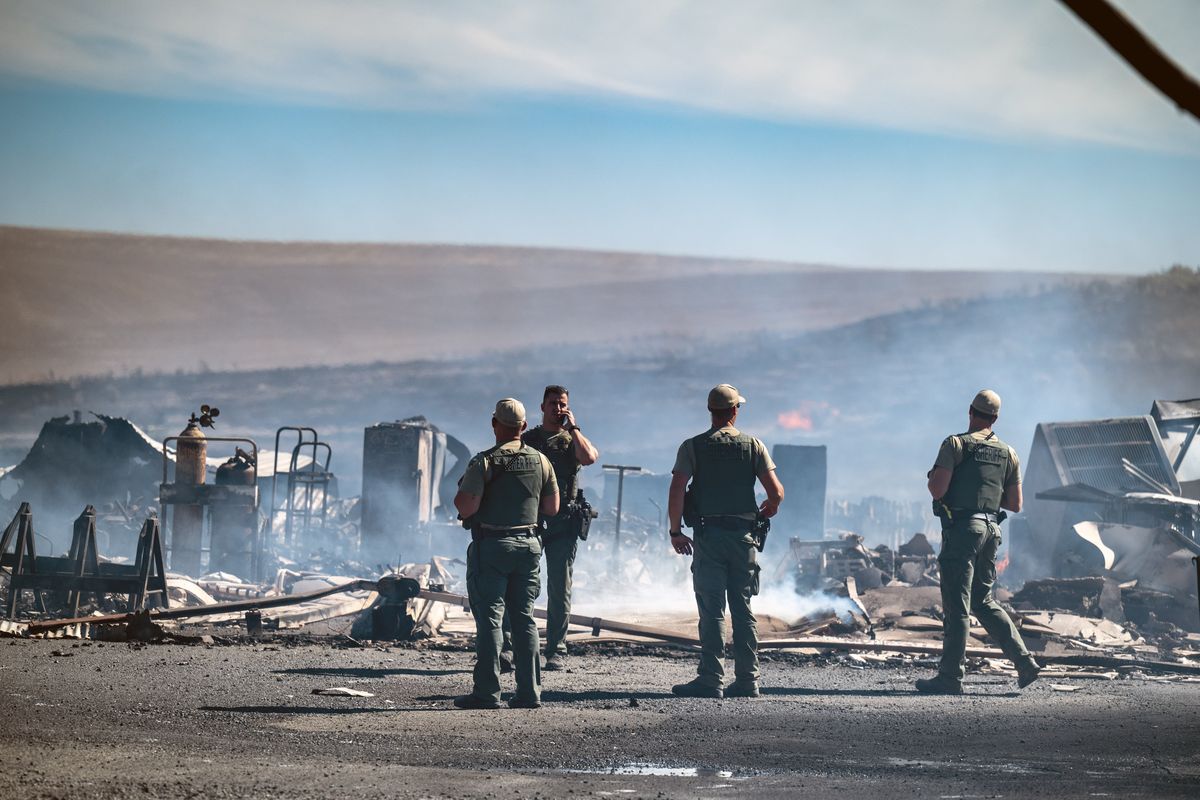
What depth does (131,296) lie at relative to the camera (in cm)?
5903

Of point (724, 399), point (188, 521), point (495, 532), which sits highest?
point (724, 399)

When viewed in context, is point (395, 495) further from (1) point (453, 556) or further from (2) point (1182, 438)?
(2) point (1182, 438)

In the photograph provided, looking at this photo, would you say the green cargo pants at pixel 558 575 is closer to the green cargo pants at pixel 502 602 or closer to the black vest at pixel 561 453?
the black vest at pixel 561 453

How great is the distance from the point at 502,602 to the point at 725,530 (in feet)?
5.95

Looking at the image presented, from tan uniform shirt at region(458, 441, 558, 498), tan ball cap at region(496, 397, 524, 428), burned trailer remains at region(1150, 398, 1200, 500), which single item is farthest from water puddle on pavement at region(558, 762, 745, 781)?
burned trailer remains at region(1150, 398, 1200, 500)

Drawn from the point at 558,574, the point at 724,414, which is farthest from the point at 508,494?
the point at 558,574

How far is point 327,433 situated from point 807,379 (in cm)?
2018

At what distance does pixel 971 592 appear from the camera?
9.93 metres

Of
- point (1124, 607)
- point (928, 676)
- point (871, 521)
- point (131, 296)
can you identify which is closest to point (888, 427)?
point (871, 521)

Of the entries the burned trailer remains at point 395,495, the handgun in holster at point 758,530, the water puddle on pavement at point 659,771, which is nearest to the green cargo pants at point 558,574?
the handgun in holster at point 758,530

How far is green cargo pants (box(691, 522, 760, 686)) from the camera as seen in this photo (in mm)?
9188

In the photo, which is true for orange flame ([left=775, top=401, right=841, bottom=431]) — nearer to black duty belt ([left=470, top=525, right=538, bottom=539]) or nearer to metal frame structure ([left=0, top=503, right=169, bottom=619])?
metal frame structure ([left=0, top=503, right=169, bottom=619])

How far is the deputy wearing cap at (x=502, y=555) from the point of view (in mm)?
8180

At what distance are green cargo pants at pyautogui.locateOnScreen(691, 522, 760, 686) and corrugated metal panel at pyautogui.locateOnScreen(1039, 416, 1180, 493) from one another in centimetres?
1176
